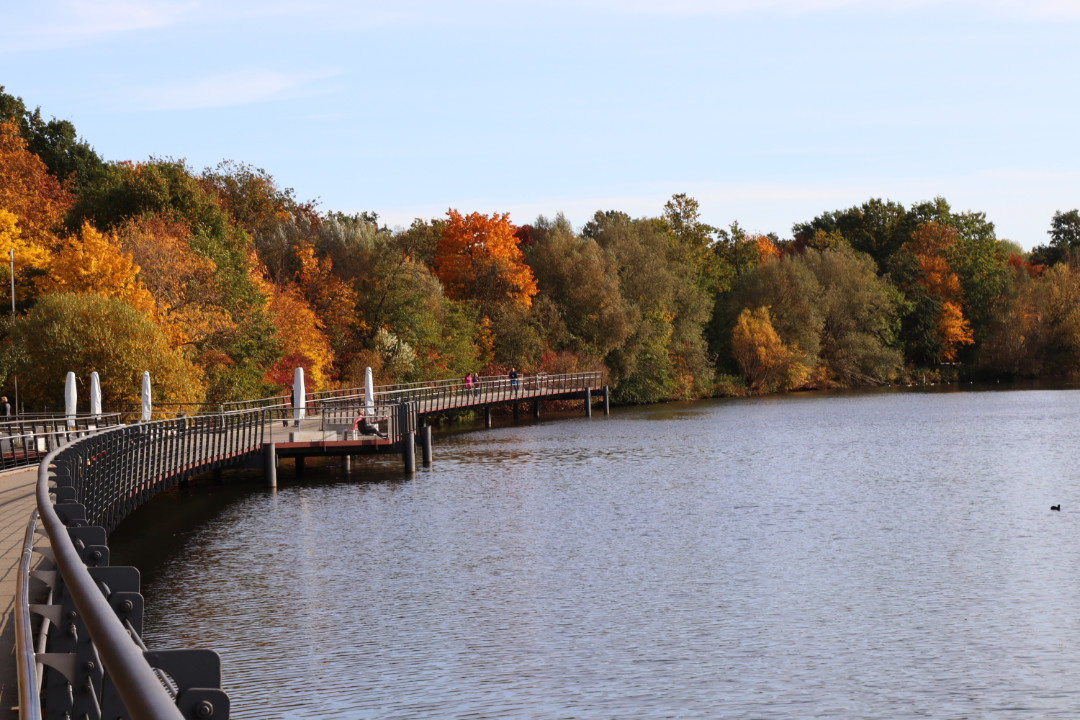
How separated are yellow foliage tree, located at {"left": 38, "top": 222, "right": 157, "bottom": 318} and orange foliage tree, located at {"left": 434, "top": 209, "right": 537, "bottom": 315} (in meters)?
25.3

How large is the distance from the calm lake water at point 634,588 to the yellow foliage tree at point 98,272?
33.4 feet

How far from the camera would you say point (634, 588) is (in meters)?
18.1

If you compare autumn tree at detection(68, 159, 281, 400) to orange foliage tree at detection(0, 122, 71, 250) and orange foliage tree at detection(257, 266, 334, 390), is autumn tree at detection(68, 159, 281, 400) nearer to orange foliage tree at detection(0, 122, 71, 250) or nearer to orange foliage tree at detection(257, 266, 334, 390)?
orange foliage tree at detection(257, 266, 334, 390)

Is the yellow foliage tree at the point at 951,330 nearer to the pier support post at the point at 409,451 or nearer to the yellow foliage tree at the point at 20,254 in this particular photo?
the pier support post at the point at 409,451

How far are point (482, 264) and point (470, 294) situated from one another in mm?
1975

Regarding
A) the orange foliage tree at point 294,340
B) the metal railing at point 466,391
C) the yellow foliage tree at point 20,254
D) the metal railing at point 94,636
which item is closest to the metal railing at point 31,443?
the metal railing at point 94,636

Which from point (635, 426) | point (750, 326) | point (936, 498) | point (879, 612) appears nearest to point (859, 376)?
point (750, 326)

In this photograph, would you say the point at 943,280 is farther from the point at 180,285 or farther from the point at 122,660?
the point at 122,660

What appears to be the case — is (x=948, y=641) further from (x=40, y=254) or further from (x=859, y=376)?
(x=859, y=376)

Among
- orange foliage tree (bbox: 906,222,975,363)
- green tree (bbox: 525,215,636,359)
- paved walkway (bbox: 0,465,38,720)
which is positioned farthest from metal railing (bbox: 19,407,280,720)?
orange foliage tree (bbox: 906,222,975,363)

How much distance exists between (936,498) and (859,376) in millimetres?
56335

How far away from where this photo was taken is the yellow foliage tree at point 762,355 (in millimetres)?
75375

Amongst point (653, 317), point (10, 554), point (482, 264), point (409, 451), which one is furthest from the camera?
point (653, 317)

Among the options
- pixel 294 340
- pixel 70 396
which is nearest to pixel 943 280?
pixel 294 340
